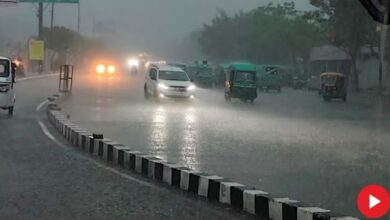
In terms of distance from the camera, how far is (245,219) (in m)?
7.28

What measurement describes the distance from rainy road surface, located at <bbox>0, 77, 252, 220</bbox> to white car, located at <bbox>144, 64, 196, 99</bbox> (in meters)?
17.2

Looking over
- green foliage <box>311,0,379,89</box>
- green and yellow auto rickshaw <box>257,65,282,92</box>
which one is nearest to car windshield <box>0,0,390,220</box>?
green foliage <box>311,0,379,89</box>

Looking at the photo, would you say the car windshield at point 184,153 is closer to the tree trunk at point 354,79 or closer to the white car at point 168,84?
the white car at point 168,84

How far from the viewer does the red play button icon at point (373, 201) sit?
7.68m

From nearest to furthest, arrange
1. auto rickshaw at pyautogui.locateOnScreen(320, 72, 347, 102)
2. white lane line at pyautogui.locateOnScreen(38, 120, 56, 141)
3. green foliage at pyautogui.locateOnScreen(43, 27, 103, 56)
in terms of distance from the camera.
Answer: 1. white lane line at pyautogui.locateOnScreen(38, 120, 56, 141)
2. auto rickshaw at pyautogui.locateOnScreen(320, 72, 347, 102)
3. green foliage at pyautogui.locateOnScreen(43, 27, 103, 56)

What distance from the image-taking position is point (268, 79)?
5053 centimetres

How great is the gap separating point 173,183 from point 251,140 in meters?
6.55

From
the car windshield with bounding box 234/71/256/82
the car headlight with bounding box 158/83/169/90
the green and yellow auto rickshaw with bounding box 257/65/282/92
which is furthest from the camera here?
the green and yellow auto rickshaw with bounding box 257/65/282/92

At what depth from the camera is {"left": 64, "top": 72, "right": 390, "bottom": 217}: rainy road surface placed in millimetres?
9797

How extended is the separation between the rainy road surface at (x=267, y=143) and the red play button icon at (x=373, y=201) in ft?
0.40

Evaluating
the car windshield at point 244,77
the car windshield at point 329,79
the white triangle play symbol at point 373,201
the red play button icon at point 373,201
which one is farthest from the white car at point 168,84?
the white triangle play symbol at point 373,201

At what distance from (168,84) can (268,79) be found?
2140 cm

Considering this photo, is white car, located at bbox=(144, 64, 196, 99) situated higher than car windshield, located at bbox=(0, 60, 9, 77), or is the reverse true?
car windshield, located at bbox=(0, 60, 9, 77)

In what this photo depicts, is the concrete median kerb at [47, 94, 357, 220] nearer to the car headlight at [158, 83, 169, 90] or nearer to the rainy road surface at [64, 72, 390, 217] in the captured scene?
the rainy road surface at [64, 72, 390, 217]
